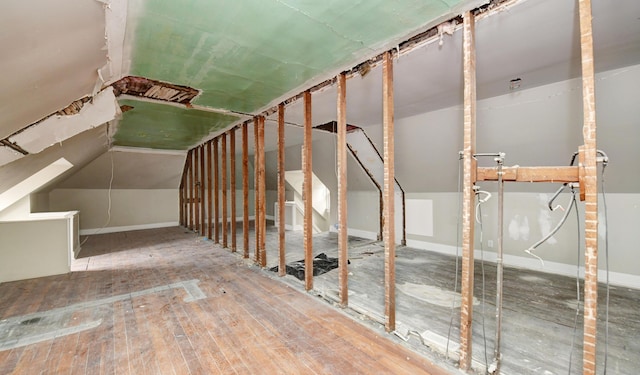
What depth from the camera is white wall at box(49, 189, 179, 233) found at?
7340mm

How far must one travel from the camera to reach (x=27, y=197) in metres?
4.13

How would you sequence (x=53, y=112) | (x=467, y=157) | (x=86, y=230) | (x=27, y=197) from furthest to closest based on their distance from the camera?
(x=86, y=230)
(x=27, y=197)
(x=53, y=112)
(x=467, y=157)

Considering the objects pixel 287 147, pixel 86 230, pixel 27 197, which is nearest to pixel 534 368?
pixel 287 147

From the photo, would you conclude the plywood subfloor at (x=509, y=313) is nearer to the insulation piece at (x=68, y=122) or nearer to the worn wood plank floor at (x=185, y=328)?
the worn wood plank floor at (x=185, y=328)

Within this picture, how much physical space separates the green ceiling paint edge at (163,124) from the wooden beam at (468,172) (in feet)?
11.3

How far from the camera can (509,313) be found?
265cm

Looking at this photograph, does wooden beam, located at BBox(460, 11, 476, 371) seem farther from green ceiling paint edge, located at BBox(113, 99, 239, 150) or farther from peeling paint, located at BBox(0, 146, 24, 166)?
peeling paint, located at BBox(0, 146, 24, 166)

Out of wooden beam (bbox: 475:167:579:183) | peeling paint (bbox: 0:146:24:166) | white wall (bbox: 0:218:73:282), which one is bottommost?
white wall (bbox: 0:218:73:282)

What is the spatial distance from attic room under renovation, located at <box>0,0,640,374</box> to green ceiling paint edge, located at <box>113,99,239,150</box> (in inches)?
2.6

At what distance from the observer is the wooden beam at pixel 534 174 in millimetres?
1449

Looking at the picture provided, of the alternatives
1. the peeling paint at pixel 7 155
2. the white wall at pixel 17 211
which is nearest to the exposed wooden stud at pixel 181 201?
the white wall at pixel 17 211

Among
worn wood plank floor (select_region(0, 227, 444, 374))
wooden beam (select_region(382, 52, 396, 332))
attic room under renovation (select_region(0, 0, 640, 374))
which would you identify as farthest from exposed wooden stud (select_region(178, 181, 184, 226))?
wooden beam (select_region(382, 52, 396, 332))

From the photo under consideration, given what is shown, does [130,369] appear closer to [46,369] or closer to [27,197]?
[46,369]

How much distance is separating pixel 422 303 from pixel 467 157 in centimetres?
181
